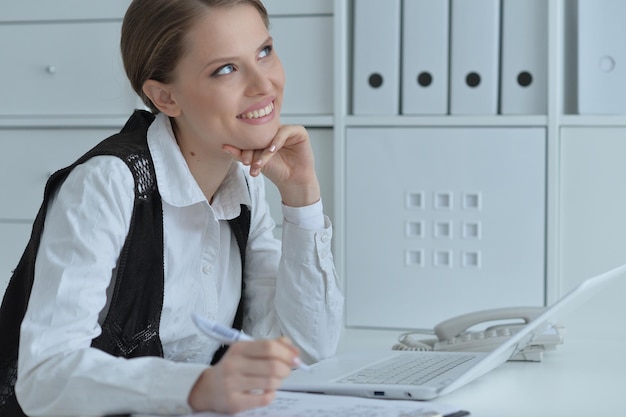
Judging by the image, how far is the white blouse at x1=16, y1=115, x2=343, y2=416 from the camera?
924 mm

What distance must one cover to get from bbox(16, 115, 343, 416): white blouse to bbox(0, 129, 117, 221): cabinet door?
39.8 inches

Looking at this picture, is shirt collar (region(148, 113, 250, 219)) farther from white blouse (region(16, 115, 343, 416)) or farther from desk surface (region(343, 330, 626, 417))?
desk surface (region(343, 330, 626, 417))

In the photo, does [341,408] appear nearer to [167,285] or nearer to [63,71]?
[167,285]

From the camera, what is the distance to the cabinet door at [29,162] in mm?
2377

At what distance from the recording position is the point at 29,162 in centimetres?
241

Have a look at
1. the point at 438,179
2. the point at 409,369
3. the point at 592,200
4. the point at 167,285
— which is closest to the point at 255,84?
the point at 167,285

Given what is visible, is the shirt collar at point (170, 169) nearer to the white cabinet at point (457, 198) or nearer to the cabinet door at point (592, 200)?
the white cabinet at point (457, 198)

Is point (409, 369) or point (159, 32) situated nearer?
point (409, 369)

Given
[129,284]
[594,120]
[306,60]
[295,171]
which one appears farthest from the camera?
[306,60]

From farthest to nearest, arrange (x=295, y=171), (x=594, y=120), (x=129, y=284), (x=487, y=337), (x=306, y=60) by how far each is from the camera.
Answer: (x=306, y=60)
(x=594, y=120)
(x=295, y=171)
(x=487, y=337)
(x=129, y=284)

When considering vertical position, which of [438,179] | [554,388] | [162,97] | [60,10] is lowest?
[554,388]

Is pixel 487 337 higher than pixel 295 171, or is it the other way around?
pixel 295 171

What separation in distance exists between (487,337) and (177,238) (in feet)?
1.39

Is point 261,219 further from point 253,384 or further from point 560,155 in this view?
point 560,155
